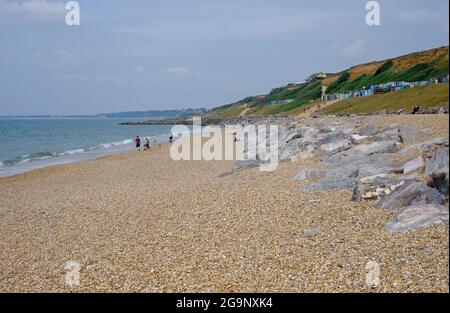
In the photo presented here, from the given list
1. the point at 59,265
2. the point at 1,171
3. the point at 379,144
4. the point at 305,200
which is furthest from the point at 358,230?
the point at 1,171

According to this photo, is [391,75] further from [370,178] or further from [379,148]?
[370,178]

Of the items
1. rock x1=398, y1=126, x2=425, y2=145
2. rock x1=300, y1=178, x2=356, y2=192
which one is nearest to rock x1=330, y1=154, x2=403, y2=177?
rock x1=300, y1=178, x2=356, y2=192

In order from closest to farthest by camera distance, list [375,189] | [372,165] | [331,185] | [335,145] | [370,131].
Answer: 1. [375,189]
2. [331,185]
3. [372,165]
4. [335,145]
5. [370,131]

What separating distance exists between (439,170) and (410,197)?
2.94 feet

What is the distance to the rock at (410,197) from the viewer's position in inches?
392

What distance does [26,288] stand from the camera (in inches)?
351

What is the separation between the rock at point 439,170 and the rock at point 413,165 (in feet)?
1.44

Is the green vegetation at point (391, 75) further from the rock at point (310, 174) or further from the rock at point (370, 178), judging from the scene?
the rock at point (370, 178)

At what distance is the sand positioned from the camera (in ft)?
25.3

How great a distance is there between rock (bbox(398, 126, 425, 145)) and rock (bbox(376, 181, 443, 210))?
890 centimetres

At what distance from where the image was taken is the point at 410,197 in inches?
411

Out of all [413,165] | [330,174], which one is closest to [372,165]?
[330,174]

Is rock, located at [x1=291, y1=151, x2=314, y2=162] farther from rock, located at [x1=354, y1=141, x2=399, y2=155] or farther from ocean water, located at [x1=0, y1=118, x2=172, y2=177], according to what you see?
ocean water, located at [x1=0, y1=118, x2=172, y2=177]
